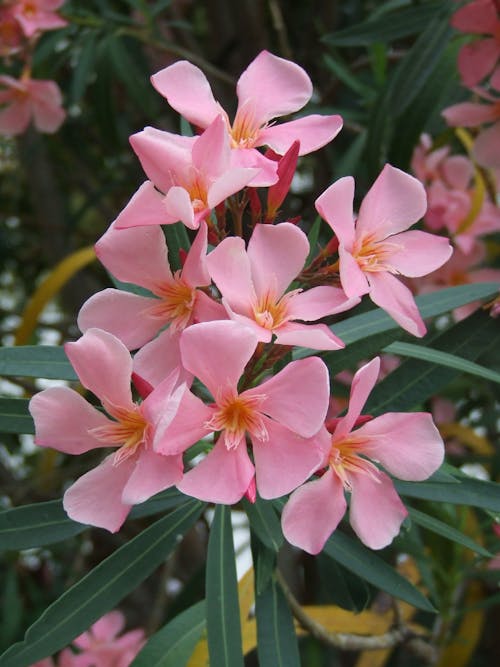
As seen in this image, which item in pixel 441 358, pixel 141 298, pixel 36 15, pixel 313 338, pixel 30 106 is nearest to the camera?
pixel 313 338

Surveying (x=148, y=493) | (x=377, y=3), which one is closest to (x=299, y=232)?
(x=148, y=493)

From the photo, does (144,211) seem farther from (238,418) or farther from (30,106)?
(30,106)

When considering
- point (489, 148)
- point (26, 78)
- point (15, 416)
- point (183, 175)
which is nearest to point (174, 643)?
point (15, 416)

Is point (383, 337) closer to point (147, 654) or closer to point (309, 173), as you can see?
point (147, 654)

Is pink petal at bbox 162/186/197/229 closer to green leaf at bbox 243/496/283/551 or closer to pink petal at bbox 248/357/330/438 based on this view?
pink petal at bbox 248/357/330/438

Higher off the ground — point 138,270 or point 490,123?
point 138,270

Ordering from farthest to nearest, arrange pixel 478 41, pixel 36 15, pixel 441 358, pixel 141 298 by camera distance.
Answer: pixel 36 15 → pixel 478 41 → pixel 441 358 → pixel 141 298
